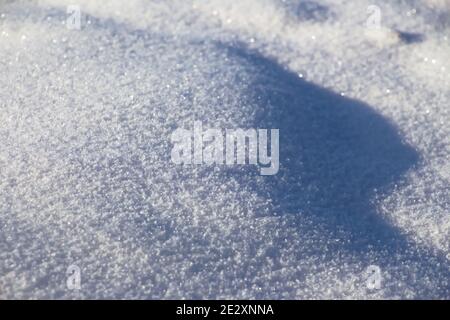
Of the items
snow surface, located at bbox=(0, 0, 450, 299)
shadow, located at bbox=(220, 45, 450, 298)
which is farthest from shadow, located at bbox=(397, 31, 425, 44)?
shadow, located at bbox=(220, 45, 450, 298)

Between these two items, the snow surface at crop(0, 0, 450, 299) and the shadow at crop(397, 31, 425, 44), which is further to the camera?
the shadow at crop(397, 31, 425, 44)

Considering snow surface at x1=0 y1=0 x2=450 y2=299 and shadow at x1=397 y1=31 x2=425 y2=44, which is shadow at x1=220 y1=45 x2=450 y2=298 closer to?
snow surface at x1=0 y1=0 x2=450 y2=299

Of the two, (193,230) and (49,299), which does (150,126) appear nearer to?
(193,230)

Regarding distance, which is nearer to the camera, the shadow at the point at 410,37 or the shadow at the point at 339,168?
the shadow at the point at 339,168

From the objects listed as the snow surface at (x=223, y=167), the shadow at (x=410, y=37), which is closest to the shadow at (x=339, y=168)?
the snow surface at (x=223, y=167)

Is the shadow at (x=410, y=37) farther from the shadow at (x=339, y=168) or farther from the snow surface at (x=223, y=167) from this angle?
the shadow at (x=339, y=168)

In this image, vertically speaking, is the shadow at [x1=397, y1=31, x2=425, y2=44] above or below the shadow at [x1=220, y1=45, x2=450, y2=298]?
above

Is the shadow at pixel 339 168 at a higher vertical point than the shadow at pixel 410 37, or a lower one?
lower
